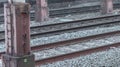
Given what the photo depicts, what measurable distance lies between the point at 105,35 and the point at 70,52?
3.01 m

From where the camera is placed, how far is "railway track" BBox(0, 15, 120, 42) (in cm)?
1282

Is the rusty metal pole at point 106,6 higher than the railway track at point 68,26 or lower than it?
higher

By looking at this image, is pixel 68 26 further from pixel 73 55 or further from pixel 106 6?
pixel 73 55

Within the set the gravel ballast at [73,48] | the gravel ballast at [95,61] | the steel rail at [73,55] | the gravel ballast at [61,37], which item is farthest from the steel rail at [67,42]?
the gravel ballast at [95,61]

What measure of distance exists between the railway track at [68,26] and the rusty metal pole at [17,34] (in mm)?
4863

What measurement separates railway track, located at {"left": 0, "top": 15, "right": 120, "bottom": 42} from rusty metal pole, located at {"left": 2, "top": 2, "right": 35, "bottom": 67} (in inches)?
191

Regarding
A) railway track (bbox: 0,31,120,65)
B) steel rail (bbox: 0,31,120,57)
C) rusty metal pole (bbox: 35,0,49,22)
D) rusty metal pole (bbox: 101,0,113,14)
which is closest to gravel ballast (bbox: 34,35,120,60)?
railway track (bbox: 0,31,120,65)

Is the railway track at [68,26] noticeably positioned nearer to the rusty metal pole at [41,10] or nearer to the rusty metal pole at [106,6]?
the rusty metal pole at [106,6]

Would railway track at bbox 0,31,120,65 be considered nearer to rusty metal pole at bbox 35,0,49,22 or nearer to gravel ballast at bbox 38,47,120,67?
gravel ballast at bbox 38,47,120,67

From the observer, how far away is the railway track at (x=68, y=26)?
12.8m

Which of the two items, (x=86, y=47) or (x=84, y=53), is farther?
(x=86, y=47)

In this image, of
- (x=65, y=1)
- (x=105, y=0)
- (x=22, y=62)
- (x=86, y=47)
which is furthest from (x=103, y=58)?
(x=65, y=1)

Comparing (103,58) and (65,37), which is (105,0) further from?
(103,58)

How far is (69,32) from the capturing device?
13172mm
